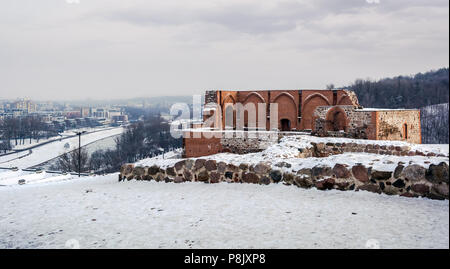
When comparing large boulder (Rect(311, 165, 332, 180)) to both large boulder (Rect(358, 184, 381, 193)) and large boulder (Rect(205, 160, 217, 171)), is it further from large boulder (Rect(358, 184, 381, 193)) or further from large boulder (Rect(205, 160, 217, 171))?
large boulder (Rect(205, 160, 217, 171))

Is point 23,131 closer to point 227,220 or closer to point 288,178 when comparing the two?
point 288,178

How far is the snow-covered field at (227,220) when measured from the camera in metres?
3.08

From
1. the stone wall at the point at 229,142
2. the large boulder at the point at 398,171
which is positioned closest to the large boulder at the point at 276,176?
the large boulder at the point at 398,171

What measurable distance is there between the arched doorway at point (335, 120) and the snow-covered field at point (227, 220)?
15.3 meters

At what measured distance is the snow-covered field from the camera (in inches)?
121

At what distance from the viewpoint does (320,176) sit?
490 cm

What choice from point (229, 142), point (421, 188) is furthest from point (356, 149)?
point (229, 142)

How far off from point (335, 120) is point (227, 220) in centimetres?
1763

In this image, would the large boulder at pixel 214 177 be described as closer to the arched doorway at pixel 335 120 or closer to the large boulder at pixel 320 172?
the large boulder at pixel 320 172

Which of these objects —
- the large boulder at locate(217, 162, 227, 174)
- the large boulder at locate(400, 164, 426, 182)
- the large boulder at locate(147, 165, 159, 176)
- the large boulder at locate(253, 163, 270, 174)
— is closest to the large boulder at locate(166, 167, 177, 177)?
the large boulder at locate(147, 165, 159, 176)

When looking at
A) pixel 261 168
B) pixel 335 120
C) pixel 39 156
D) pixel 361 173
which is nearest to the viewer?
pixel 361 173

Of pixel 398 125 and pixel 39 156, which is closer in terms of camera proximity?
pixel 398 125

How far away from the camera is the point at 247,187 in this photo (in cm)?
529

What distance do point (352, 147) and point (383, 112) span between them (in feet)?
24.5
